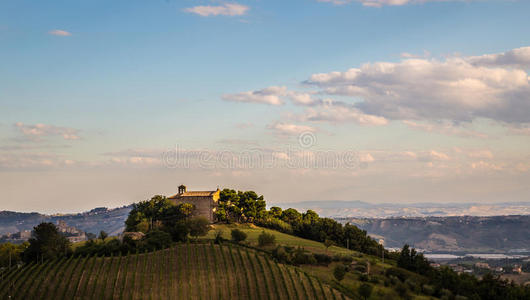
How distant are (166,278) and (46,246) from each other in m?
33.5

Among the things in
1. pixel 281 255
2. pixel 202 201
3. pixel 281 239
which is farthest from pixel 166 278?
pixel 202 201

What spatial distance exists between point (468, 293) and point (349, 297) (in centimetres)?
2488

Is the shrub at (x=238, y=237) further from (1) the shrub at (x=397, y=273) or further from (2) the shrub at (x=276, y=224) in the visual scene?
(2) the shrub at (x=276, y=224)

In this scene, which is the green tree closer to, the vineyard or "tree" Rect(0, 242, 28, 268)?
the vineyard

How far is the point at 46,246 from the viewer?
373 feet

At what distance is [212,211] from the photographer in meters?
162

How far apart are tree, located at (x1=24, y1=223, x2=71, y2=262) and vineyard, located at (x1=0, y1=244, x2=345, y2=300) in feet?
10.7

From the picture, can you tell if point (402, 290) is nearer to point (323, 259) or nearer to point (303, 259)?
point (323, 259)

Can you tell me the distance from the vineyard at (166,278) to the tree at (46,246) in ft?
10.7

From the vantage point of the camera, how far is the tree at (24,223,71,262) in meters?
113

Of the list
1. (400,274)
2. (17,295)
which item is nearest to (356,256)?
(400,274)

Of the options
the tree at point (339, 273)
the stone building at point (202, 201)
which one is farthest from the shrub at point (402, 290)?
the stone building at point (202, 201)

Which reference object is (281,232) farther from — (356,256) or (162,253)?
(162,253)

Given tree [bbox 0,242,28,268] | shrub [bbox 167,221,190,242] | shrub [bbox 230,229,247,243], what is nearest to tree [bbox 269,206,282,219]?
shrub [bbox 230,229,247,243]
